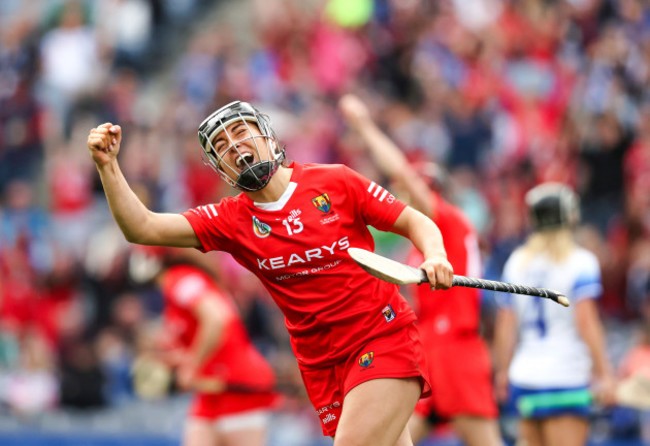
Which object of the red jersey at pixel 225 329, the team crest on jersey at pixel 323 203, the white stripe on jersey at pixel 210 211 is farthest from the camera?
the red jersey at pixel 225 329

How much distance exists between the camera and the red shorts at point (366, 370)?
4.37m

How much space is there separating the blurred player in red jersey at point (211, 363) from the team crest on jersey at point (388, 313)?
234 cm

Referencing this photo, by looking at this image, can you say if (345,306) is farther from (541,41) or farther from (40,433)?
(541,41)

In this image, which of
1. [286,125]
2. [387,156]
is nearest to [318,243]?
[387,156]

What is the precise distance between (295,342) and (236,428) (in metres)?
2.17

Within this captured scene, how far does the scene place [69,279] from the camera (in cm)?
1169

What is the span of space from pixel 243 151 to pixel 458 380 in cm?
271

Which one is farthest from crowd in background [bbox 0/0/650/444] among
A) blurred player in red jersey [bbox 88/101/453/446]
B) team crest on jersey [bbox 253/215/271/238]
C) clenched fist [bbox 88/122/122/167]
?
clenched fist [bbox 88/122/122/167]

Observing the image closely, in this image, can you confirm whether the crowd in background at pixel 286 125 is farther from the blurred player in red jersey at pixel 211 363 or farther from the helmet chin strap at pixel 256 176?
the helmet chin strap at pixel 256 176

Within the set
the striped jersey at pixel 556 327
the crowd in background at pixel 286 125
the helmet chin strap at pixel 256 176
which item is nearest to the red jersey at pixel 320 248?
the helmet chin strap at pixel 256 176

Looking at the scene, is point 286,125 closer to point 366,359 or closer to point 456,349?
point 456,349

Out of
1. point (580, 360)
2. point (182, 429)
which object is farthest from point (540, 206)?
point (182, 429)

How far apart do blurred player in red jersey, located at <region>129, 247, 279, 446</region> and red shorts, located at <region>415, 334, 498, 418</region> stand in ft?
3.71

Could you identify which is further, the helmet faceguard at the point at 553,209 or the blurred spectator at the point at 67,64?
the blurred spectator at the point at 67,64
